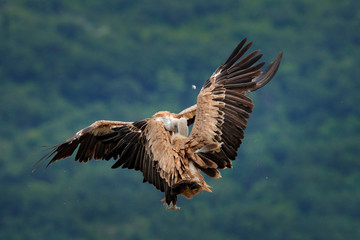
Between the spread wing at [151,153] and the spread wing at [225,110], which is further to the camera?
the spread wing at [225,110]

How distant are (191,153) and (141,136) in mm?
1053

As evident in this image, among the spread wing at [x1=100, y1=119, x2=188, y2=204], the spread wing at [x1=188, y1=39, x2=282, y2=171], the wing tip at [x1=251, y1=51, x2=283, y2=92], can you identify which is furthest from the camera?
the wing tip at [x1=251, y1=51, x2=283, y2=92]

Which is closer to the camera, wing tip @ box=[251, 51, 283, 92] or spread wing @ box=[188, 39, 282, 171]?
spread wing @ box=[188, 39, 282, 171]

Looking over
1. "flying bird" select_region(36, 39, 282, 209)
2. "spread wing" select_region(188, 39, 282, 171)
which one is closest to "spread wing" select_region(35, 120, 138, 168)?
"flying bird" select_region(36, 39, 282, 209)

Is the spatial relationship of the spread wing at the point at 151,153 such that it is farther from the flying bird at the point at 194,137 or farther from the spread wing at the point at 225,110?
the spread wing at the point at 225,110

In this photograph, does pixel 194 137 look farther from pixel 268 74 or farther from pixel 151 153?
pixel 268 74

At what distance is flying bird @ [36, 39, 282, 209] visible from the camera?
11.9 metres

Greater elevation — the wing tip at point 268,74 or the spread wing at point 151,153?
the wing tip at point 268,74

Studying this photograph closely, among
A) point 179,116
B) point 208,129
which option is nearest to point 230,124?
point 208,129

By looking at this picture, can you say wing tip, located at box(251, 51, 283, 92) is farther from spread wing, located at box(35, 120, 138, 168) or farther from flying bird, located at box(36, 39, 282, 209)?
spread wing, located at box(35, 120, 138, 168)

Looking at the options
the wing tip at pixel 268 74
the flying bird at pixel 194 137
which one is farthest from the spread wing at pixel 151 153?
the wing tip at pixel 268 74

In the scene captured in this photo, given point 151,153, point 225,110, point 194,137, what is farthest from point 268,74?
point 151,153

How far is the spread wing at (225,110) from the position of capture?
40.3 ft

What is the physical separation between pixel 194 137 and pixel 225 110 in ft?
2.89
